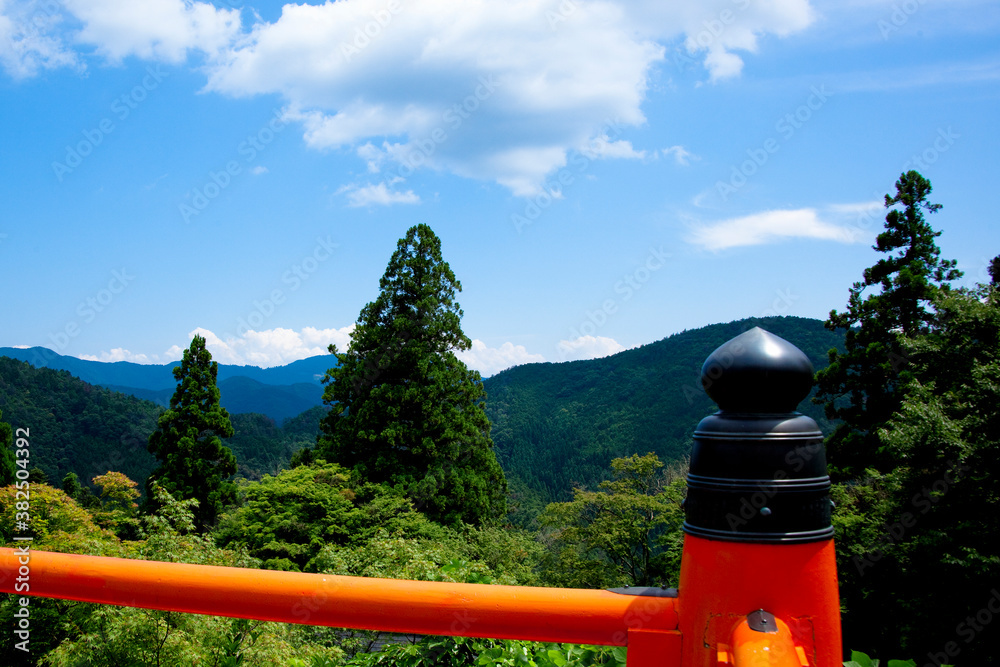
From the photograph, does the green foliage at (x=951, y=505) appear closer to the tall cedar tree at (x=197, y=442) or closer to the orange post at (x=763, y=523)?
the orange post at (x=763, y=523)

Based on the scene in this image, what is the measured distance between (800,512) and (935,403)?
11385 millimetres

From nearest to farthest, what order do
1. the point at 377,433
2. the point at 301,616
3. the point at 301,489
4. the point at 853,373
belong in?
the point at 301,616
the point at 301,489
the point at 853,373
the point at 377,433

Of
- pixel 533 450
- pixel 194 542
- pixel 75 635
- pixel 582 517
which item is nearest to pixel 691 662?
pixel 75 635

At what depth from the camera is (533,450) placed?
69312 millimetres

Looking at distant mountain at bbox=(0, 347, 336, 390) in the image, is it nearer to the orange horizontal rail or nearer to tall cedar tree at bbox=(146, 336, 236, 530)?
tall cedar tree at bbox=(146, 336, 236, 530)

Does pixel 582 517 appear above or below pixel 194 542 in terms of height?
below

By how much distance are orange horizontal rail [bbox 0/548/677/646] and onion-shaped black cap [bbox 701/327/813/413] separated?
1.03 ft

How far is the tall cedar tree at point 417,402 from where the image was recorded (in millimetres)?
17594

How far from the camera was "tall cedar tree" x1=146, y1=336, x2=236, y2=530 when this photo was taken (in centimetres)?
1903

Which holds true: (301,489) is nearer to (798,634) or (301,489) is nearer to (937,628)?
(937,628)

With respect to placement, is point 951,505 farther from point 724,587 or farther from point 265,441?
point 265,441

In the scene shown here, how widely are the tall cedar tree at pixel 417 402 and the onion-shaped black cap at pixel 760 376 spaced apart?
16476mm

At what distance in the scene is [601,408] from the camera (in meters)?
74.4

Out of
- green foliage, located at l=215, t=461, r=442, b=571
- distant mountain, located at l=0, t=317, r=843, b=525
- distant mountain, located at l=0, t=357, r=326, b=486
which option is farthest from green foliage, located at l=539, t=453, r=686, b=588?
distant mountain, located at l=0, t=357, r=326, b=486
